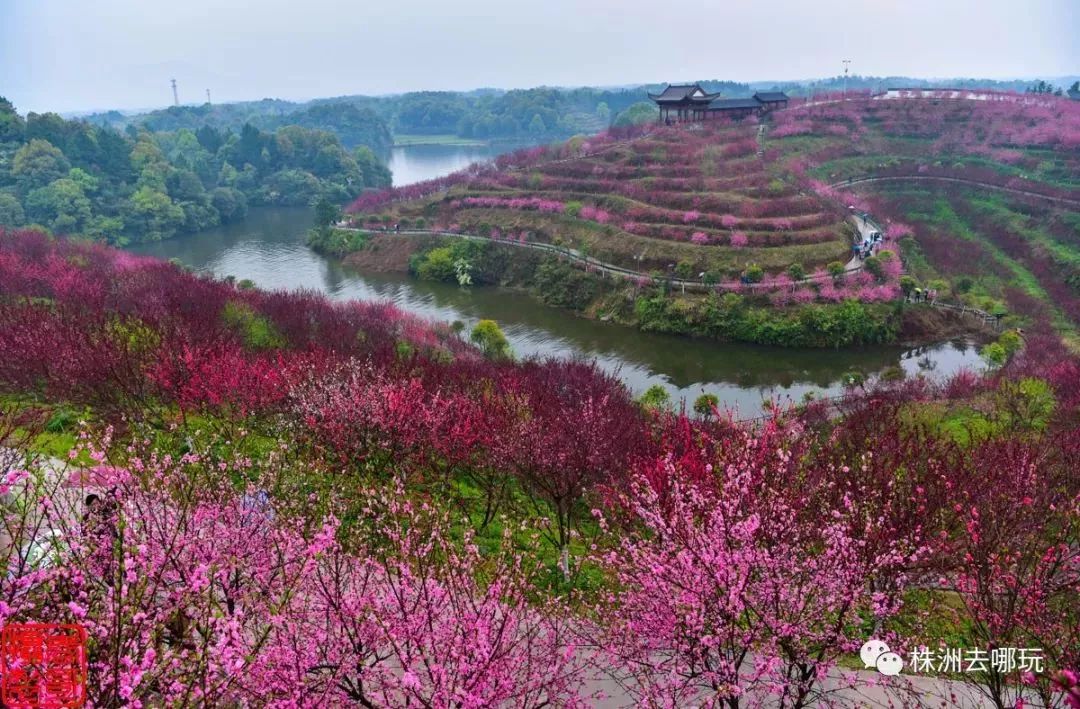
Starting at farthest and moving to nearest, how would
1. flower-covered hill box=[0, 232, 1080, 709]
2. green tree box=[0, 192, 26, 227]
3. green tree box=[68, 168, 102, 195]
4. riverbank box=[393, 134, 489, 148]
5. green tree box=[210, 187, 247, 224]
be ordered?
riverbank box=[393, 134, 489, 148]
green tree box=[210, 187, 247, 224]
green tree box=[68, 168, 102, 195]
green tree box=[0, 192, 26, 227]
flower-covered hill box=[0, 232, 1080, 709]

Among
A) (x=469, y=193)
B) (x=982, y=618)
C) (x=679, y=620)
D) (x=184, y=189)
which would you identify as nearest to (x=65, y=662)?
(x=679, y=620)

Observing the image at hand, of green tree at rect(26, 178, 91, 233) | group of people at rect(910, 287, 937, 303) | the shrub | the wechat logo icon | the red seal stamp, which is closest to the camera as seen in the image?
the red seal stamp

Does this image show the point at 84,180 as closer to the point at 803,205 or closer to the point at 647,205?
the point at 647,205

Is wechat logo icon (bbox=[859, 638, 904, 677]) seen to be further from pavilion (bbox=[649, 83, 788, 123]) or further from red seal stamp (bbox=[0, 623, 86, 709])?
pavilion (bbox=[649, 83, 788, 123])

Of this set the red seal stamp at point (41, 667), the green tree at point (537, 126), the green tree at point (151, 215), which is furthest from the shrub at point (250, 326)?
the green tree at point (537, 126)

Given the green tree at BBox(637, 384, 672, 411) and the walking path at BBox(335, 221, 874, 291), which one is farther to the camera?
the walking path at BBox(335, 221, 874, 291)

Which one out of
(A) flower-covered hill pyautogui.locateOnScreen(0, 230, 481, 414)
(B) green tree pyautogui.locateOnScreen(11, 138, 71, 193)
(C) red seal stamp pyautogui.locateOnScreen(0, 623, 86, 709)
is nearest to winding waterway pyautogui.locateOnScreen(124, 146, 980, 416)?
(A) flower-covered hill pyautogui.locateOnScreen(0, 230, 481, 414)

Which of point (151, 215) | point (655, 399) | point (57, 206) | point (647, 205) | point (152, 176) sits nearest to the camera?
point (655, 399)

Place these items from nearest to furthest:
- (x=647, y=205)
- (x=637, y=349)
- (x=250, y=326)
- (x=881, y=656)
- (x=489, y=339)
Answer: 1. (x=881, y=656)
2. (x=250, y=326)
3. (x=489, y=339)
4. (x=637, y=349)
5. (x=647, y=205)

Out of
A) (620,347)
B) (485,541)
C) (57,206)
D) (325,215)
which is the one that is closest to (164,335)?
(485,541)
